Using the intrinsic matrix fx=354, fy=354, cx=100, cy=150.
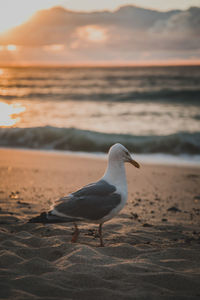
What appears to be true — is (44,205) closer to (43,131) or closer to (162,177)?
(162,177)

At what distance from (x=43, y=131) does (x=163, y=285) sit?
11084 mm

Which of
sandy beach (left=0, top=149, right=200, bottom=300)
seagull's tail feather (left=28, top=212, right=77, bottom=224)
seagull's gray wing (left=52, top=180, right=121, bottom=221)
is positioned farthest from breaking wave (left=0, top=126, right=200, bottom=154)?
seagull's tail feather (left=28, top=212, right=77, bottom=224)

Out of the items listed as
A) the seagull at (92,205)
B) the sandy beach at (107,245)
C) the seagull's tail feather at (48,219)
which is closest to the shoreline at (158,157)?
the sandy beach at (107,245)

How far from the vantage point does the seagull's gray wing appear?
4.00m

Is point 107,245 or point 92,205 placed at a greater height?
point 92,205

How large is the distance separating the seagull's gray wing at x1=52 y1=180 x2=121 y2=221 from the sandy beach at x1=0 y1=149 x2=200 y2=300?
360mm

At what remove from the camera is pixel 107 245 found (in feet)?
13.8

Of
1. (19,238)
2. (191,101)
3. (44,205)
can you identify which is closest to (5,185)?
(44,205)

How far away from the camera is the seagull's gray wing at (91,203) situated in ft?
13.1

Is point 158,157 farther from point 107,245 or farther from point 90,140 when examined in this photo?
point 107,245

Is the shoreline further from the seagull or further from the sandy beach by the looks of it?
the seagull

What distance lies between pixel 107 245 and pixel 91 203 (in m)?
0.58

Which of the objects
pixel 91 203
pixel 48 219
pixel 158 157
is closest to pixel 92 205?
pixel 91 203

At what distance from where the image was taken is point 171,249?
13.1 feet
